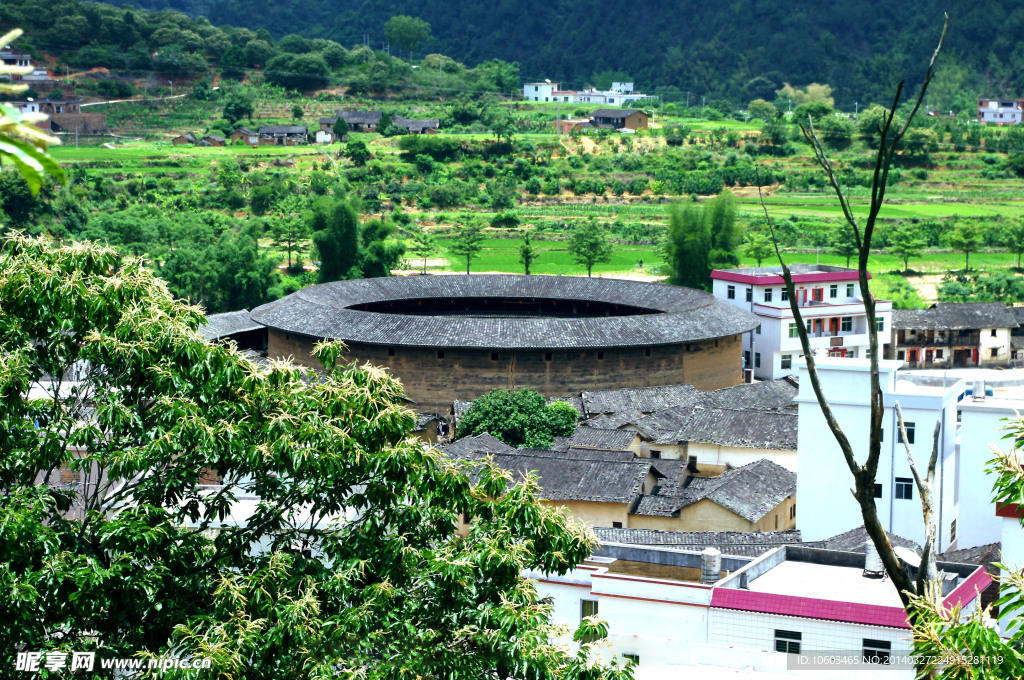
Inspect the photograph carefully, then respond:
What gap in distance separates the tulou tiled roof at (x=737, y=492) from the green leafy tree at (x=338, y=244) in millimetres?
21743

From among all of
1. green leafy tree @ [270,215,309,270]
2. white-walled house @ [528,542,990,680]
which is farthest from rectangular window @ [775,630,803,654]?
green leafy tree @ [270,215,309,270]

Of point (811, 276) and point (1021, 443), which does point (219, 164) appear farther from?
point (1021, 443)

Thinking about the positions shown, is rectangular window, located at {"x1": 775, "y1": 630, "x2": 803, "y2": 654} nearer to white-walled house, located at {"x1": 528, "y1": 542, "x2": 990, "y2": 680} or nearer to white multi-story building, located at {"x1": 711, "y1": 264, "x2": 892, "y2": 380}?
white-walled house, located at {"x1": 528, "y1": 542, "x2": 990, "y2": 680}

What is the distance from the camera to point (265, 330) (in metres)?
35.2

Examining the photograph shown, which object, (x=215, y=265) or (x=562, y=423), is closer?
(x=562, y=423)

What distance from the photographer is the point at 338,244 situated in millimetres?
40500

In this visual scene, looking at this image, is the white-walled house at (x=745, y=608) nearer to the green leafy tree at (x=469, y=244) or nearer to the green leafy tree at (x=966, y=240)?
the green leafy tree at (x=469, y=244)

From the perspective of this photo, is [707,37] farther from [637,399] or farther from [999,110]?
[637,399]

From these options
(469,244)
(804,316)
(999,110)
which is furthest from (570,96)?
(804,316)

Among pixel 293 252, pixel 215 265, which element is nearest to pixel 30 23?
pixel 293 252

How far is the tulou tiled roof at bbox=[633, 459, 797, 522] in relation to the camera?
62.1ft

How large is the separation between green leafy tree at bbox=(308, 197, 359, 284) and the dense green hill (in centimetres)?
5871

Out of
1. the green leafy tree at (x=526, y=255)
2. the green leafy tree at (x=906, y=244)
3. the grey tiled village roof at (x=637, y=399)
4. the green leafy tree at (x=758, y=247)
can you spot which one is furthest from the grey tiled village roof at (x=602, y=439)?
the green leafy tree at (x=906, y=244)

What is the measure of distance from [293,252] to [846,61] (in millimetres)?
67506
